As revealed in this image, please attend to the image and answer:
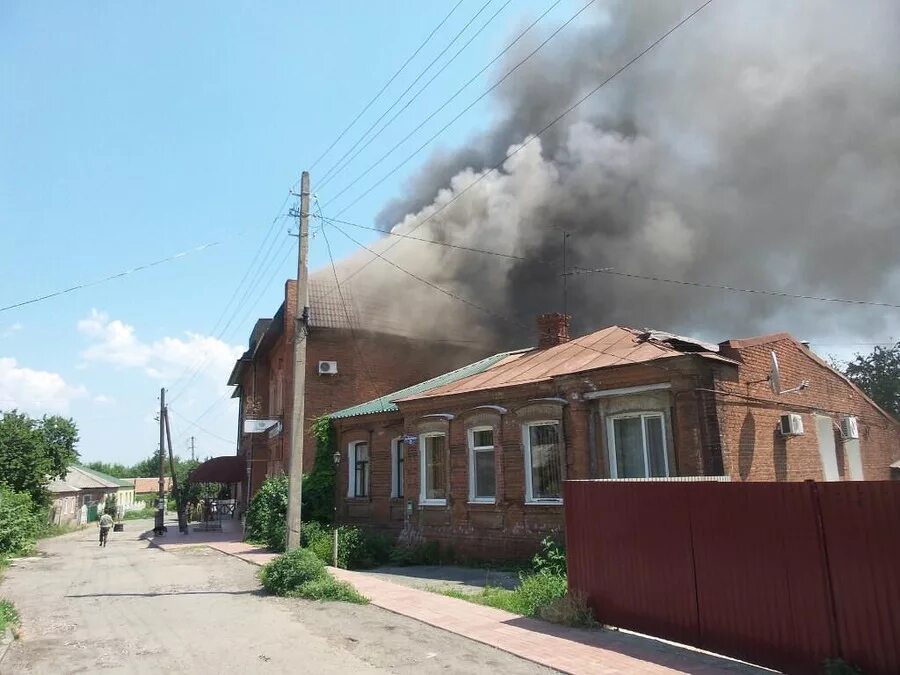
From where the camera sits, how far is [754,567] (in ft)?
19.6

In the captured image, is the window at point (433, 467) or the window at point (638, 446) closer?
the window at point (638, 446)

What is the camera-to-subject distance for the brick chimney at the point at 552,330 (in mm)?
16859

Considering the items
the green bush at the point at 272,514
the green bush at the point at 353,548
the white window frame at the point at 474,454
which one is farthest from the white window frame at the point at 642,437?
the green bush at the point at 272,514

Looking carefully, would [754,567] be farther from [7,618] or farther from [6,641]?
[7,618]

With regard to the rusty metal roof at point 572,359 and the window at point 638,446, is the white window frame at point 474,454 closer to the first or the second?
the rusty metal roof at point 572,359

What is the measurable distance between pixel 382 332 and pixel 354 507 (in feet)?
22.3

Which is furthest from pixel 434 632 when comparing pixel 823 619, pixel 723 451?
pixel 723 451

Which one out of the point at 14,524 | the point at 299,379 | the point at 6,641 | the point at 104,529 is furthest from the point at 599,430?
the point at 104,529

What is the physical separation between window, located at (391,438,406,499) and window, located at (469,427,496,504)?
3600 millimetres

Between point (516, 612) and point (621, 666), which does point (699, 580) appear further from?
point (516, 612)

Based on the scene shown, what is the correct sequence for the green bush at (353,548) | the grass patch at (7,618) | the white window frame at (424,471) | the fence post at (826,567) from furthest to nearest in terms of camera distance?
the white window frame at (424,471) < the green bush at (353,548) < the grass patch at (7,618) < the fence post at (826,567)

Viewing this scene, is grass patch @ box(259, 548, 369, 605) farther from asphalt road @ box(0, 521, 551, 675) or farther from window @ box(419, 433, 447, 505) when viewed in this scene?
window @ box(419, 433, 447, 505)

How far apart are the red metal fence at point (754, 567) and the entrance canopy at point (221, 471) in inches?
972

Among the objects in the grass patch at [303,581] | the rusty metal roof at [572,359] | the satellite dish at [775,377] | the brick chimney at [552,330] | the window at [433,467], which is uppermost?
the brick chimney at [552,330]
